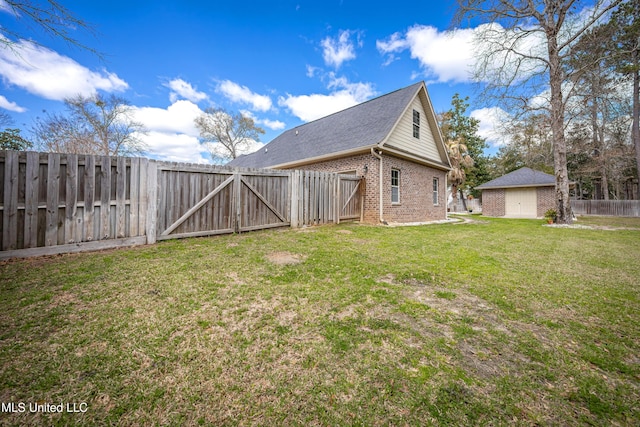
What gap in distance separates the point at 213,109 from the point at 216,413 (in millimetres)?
34138

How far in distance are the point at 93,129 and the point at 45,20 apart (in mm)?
20870

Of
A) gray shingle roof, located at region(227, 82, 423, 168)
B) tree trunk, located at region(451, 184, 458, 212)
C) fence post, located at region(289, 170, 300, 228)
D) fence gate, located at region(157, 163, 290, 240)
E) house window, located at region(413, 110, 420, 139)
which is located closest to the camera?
fence gate, located at region(157, 163, 290, 240)

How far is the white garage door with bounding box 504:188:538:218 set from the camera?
63.5 feet

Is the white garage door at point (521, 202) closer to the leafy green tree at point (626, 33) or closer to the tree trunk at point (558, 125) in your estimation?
the leafy green tree at point (626, 33)

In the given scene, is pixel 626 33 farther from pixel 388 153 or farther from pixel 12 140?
pixel 12 140

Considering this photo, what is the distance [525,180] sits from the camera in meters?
19.7

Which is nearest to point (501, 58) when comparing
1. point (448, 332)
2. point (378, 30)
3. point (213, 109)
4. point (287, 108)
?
point (378, 30)

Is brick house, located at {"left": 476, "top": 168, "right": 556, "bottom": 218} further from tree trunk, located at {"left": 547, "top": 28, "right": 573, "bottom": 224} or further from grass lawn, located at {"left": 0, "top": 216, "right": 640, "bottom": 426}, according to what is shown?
grass lawn, located at {"left": 0, "top": 216, "right": 640, "bottom": 426}

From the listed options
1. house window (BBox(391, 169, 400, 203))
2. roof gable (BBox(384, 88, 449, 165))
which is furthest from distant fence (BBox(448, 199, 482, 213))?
house window (BBox(391, 169, 400, 203))

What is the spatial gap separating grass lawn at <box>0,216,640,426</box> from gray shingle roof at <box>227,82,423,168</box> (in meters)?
7.45

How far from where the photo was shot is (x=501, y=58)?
1206cm

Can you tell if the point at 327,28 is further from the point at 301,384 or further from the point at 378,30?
the point at 301,384
